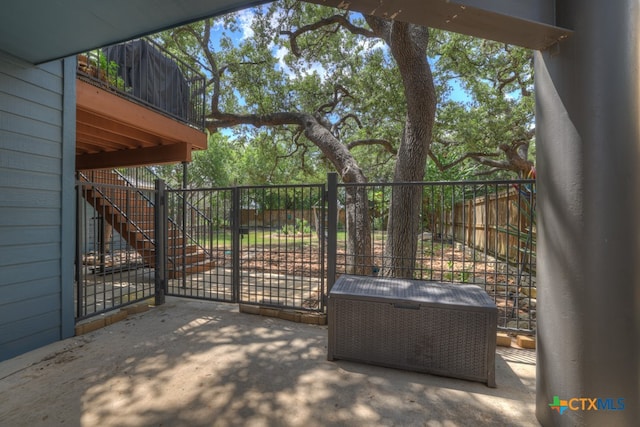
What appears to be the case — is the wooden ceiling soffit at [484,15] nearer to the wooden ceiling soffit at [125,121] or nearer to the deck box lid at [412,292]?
the deck box lid at [412,292]

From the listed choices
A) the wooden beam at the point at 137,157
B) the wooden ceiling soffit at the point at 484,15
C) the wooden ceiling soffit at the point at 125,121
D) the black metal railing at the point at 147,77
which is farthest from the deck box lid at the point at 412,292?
the wooden beam at the point at 137,157

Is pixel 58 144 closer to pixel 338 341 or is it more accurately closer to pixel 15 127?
pixel 15 127

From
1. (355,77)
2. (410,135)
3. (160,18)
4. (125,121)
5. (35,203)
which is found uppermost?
(355,77)

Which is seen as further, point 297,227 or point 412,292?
point 297,227

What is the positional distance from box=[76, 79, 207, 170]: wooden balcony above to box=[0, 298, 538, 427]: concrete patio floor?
292cm

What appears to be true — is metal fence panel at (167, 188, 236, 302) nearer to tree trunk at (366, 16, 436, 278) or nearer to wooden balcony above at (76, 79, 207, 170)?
wooden balcony above at (76, 79, 207, 170)

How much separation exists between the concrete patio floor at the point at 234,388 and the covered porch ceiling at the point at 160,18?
246cm

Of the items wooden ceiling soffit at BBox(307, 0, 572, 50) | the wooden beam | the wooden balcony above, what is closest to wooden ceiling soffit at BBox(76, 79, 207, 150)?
the wooden balcony above

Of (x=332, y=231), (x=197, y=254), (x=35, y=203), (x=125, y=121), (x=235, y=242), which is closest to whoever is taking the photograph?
(x=35, y=203)

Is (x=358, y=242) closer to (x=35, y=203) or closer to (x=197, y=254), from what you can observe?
(x=197, y=254)

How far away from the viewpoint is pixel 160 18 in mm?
2322

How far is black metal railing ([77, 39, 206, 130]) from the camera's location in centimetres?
417

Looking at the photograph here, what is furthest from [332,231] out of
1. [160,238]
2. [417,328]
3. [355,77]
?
[355,77]

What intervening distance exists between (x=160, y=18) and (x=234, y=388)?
2984 millimetres
